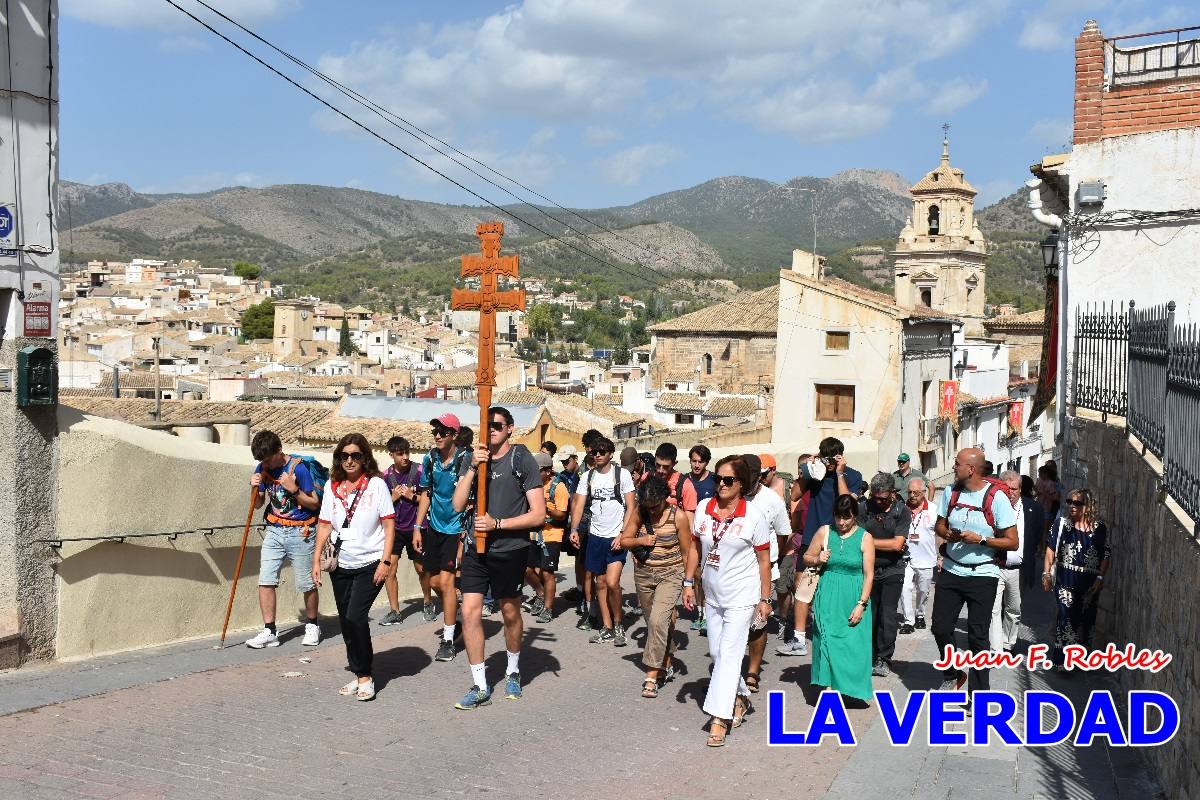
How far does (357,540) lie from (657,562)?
7.52ft

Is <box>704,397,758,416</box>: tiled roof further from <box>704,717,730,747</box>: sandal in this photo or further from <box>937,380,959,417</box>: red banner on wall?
<box>704,717,730,747</box>: sandal

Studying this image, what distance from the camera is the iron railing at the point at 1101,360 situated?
11.4 metres

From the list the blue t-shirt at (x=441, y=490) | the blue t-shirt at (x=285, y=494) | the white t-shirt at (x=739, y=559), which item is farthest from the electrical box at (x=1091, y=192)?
the blue t-shirt at (x=285, y=494)

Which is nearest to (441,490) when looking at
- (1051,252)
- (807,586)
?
(807,586)

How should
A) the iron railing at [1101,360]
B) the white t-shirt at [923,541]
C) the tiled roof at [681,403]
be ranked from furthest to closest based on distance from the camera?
1. the tiled roof at [681,403]
2. the iron railing at [1101,360]
3. the white t-shirt at [923,541]

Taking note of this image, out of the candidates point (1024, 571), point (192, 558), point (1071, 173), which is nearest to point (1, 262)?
point (192, 558)

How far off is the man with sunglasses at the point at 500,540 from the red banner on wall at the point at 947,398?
31612 mm

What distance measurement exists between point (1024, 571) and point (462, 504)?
796 centimetres

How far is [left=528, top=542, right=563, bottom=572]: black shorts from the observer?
11.2 meters

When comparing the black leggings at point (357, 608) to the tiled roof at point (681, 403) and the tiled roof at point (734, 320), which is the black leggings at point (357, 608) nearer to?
the tiled roof at point (681, 403)

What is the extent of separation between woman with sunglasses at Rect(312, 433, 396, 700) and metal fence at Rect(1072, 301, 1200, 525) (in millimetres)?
4775

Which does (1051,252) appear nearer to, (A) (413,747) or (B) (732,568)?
(B) (732,568)

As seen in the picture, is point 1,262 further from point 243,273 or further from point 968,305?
point 243,273

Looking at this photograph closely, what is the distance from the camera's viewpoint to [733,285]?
16938 centimetres
